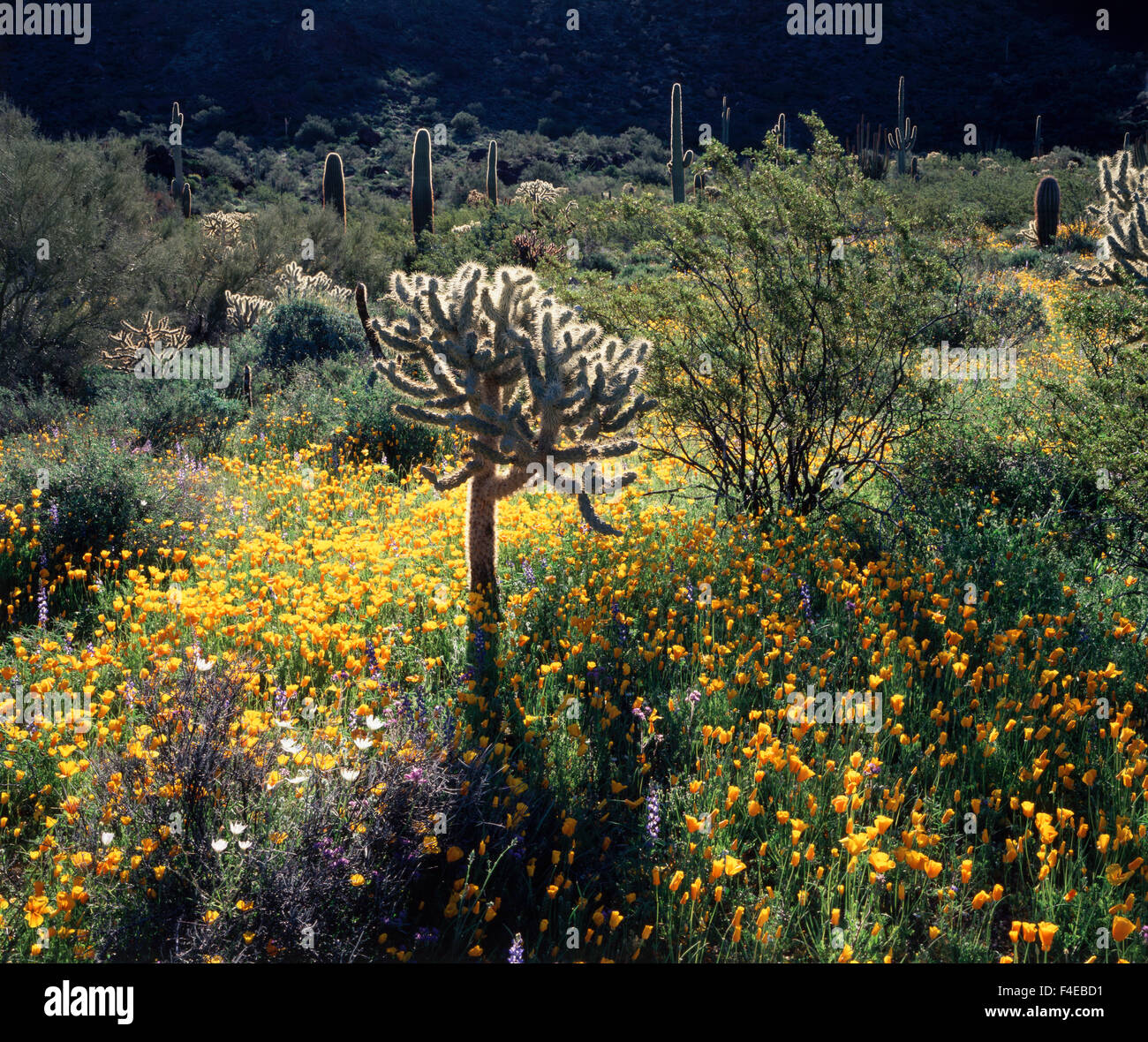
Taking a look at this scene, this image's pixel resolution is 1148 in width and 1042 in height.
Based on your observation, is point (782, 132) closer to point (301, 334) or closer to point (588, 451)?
point (301, 334)

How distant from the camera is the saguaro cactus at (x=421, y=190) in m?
23.5

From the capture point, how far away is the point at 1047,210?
22547mm

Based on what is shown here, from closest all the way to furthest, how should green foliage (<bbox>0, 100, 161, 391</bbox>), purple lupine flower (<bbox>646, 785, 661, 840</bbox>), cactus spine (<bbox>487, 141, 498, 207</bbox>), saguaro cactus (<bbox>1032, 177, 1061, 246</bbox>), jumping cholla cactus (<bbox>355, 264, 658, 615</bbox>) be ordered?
purple lupine flower (<bbox>646, 785, 661, 840</bbox>)
jumping cholla cactus (<bbox>355, 264, 658, 615</bbox>)
green foliage (<bbox>0, 100, 161, 391</bbox>)
saguaro cactus (<bbox>1032, 177, 1061, 246</bbox>)
cactus spine (<bbox>487, 141, 498, 207</bbox>)

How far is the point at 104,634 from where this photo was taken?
447cm

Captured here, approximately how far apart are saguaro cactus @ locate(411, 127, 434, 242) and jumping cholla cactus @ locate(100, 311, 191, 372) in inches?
457

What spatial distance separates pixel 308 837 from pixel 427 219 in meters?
24.1

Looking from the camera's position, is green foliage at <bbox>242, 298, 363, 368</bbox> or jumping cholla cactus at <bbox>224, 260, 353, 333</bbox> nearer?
green foliage at <bbox>242, 298, 363, 368</bbox>

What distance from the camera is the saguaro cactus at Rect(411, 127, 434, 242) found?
23484mm

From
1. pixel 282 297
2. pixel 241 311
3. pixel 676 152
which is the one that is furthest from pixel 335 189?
pixel 282 297

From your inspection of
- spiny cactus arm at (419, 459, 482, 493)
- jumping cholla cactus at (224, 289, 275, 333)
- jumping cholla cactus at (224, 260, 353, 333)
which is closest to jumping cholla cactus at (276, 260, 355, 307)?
jumping cholla cactus at (224, 260, 353, 333)

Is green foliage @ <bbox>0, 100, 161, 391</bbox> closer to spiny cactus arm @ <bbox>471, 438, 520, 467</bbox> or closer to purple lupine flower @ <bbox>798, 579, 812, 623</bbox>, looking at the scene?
spiny cactus arm @ <bbox>471, 438, 520, 467</bbox>

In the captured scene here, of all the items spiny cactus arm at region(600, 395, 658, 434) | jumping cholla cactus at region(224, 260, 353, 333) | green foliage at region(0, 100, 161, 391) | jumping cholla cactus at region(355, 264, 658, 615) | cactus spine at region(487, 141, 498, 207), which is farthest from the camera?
cactus spine at region(487, 141, 498, 207)

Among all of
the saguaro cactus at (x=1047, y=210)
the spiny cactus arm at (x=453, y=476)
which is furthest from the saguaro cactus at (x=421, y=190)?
the spiny cactus arm at (x=453, y=476)
